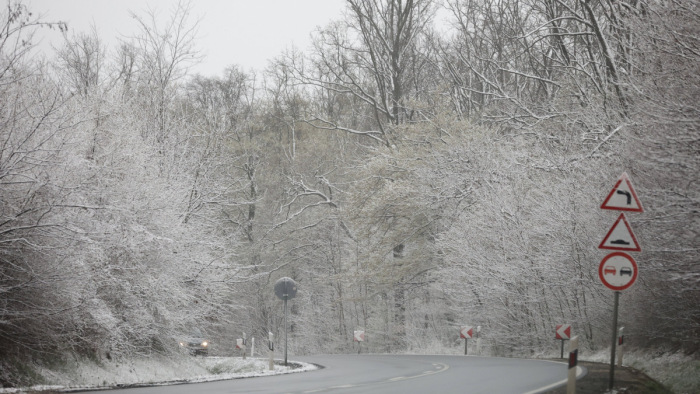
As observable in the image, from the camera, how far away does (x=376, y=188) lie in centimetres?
3400

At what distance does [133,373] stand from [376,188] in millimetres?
18187

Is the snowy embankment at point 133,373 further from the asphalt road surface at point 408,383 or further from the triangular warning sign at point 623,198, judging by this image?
the triangular warning sign at point 623,198

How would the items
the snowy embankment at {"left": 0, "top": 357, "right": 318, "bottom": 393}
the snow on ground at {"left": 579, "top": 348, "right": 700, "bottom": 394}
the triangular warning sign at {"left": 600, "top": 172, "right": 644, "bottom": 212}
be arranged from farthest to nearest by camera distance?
the snowy embankment at {"left": 0, "top": 357, "right": 318, "bottom": 393} → the snow on ground at {"left": 579, "top": 348, "right": 700, "bottom": 394} → the triangular warning sign at {"left": 600, "top": 172, "right": 644, "bottom": 212}

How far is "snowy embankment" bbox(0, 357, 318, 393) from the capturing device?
1390 centimetres

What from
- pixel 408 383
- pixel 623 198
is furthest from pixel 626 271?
pixel 408 383

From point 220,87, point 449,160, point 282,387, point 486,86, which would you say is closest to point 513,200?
point 449,160

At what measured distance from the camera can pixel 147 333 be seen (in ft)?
59.4

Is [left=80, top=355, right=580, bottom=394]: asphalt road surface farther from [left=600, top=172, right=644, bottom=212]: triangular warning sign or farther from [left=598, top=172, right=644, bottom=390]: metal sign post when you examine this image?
[left=600, top=172, right=644, bottom=212]: triangular warning sign

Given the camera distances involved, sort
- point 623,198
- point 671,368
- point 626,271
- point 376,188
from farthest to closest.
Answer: point 376,188, point 671,368, point 623,198, point 626,271

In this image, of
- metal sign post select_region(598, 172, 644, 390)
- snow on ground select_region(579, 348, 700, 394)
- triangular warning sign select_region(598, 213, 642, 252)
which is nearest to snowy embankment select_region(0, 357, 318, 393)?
snow on ground select_region(579, 348, 700, 394)

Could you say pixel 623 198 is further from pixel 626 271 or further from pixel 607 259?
pixel 626 271

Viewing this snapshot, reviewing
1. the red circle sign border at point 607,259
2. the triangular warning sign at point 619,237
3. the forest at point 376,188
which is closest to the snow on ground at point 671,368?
the forest at point 376,188

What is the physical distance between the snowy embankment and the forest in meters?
0.43

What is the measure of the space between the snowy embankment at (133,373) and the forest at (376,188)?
426 mm
